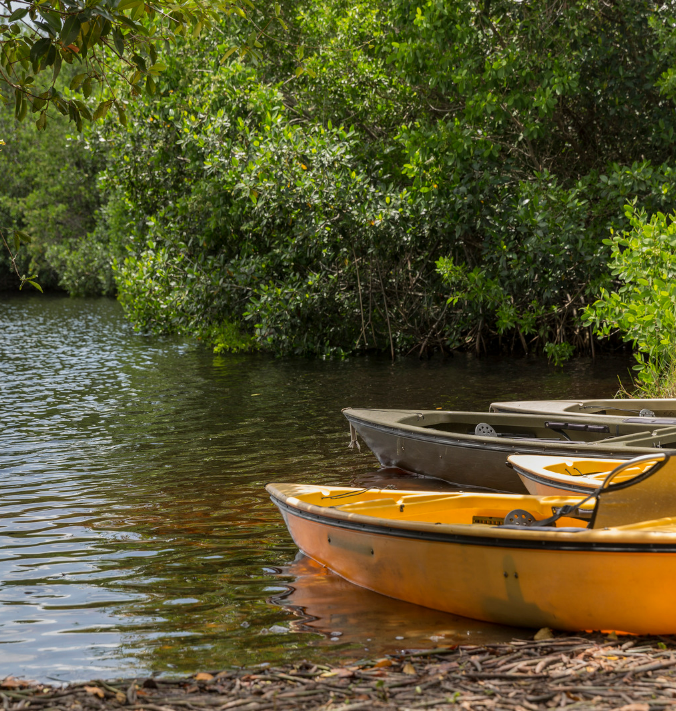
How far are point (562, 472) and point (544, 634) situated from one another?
8.51 feet

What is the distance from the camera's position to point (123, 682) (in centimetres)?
448

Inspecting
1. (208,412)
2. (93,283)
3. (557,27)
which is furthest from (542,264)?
(93,283)

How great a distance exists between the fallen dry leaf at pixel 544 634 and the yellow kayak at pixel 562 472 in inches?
74.5

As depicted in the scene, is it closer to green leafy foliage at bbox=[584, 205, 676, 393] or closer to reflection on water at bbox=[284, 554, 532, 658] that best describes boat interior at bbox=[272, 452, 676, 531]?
reflection on water at bbox=[284, 554, 532, 658]

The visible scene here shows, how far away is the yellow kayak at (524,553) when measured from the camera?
4.81 m

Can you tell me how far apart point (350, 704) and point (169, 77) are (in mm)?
19298

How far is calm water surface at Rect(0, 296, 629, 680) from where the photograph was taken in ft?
17.1

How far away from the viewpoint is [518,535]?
5.01 m

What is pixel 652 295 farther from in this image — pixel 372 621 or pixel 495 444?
pixel 372 621

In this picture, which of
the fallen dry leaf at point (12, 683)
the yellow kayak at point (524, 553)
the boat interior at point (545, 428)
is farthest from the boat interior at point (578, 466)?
the fallen dry leaf at point (12, 683)

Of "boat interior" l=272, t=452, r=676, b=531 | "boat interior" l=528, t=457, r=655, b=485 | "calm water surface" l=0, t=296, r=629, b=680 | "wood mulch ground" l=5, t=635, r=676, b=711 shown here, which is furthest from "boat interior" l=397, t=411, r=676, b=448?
"wood mulch ground" l=5, t=635, r=676, b=711

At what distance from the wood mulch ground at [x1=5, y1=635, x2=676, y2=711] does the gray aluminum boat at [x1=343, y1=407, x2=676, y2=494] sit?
3.49 m

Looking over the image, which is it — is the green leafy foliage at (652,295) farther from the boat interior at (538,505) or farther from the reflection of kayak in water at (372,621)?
the reflection of kayak in water at (372,621)

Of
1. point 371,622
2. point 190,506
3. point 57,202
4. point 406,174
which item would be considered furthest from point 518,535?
point 57,202
